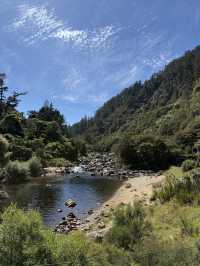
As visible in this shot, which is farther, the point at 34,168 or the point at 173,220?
the point at 34,168

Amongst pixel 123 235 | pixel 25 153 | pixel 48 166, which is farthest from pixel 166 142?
pixel 123 235

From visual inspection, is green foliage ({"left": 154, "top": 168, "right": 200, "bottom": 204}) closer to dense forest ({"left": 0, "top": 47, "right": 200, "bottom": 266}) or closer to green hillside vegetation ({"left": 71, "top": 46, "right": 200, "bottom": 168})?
dense forest ({"left": 0, "top": 47, "right": 200, "bottom": 266})

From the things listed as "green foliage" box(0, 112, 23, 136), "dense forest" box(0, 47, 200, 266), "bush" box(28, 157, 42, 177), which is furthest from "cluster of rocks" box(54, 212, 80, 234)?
"green foliage" box(0, 112, 23, 136)

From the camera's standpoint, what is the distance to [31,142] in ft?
299

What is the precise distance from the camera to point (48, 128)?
365 feet

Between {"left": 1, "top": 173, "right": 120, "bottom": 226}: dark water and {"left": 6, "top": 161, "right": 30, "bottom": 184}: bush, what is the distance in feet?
7.56

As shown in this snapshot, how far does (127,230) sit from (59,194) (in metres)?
32.1

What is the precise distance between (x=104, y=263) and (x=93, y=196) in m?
37.4

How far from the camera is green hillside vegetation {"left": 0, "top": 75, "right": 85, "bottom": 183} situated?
70.2 meters

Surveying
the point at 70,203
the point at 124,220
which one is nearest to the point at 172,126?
the point at 70,203

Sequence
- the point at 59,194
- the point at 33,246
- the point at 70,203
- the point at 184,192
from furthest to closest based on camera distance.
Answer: the point at 59,194 → the point at 70,203 → the point at 184,192 → the point at 33,246

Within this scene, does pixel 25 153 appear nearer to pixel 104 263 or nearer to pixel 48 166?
pixel 48 166

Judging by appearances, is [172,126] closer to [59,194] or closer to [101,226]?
[59,194]

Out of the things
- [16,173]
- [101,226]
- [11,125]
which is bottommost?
[101,226]
